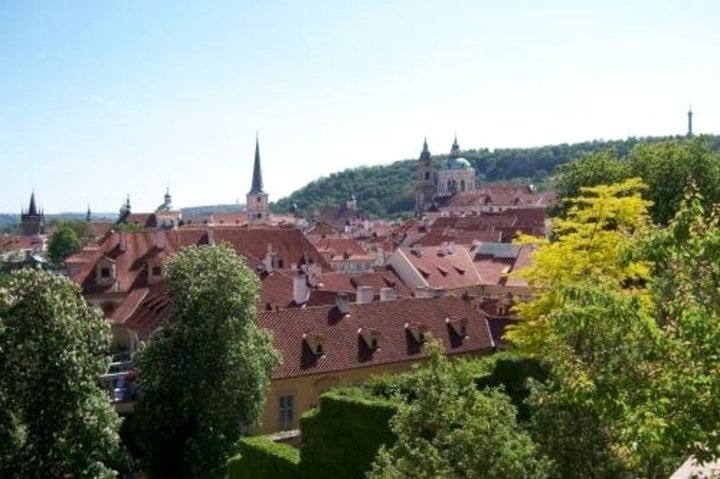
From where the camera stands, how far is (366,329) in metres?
36.2

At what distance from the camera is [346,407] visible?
73.5 feet

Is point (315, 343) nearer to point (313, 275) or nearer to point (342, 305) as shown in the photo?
point (342, 305)

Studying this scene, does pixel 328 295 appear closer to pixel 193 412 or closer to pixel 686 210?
pixel 193 412

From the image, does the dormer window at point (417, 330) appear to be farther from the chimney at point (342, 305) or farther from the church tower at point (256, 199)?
the church tower at point (256, 199)

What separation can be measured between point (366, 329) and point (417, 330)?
252 centimetres

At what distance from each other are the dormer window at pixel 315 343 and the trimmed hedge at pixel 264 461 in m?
8.63

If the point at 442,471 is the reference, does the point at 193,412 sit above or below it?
below

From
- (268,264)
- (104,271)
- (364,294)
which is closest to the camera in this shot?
(364,294)

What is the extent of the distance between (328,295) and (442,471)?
32023mm

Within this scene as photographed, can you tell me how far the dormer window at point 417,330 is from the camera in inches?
1458

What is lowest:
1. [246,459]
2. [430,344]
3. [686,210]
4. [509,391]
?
[246,459]

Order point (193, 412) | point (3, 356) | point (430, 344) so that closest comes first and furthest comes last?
point (430, 344) → point (3, 356) → point (193, 412)

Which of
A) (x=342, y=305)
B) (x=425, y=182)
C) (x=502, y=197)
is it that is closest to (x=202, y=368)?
(x=342, y=305)

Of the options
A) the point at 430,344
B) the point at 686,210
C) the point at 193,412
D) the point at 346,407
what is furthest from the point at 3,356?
the point at 686,210
